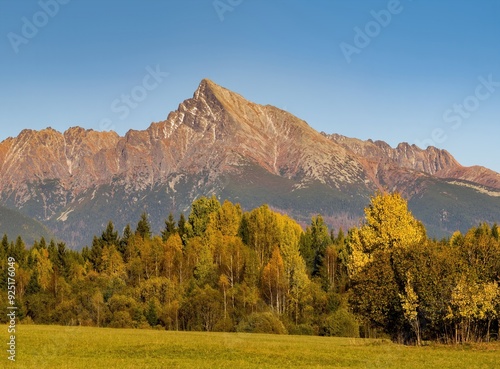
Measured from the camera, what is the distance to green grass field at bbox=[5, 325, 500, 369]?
59.9 m

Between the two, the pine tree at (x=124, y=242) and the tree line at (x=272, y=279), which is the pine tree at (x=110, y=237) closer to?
the tree line at (x=272, y=279)

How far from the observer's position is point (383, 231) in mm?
95938

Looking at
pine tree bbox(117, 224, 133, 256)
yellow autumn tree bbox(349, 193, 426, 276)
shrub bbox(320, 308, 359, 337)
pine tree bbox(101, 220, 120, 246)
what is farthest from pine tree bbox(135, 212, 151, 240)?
yellow autumn tree bbox(349, 193, 426, 276)

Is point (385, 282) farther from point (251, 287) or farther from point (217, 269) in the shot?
point (217, 269)

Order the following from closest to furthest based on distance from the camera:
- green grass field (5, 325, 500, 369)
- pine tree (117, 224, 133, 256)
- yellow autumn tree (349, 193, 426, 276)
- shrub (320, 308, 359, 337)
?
green grass field (5, 325, 500, 369), yellow autumn tree (349, 193, 426, 276), shrub (320, 308, 359, 337), pine tree (117, 224, 133, 256)

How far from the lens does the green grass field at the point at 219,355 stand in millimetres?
59875

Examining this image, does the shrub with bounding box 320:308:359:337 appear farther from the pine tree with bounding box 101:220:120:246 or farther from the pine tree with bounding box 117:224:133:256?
the pine tree with bounding box 101:220:120:246

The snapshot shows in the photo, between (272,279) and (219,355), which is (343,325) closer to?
(272,279)

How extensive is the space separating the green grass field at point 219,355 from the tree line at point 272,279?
28.3ft

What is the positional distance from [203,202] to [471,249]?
101793 mm

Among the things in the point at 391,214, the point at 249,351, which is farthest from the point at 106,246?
the point at 249,351

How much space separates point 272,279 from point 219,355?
A: 277 ft

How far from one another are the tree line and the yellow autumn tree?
6.6 inches

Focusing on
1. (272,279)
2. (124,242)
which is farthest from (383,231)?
(124,242)
